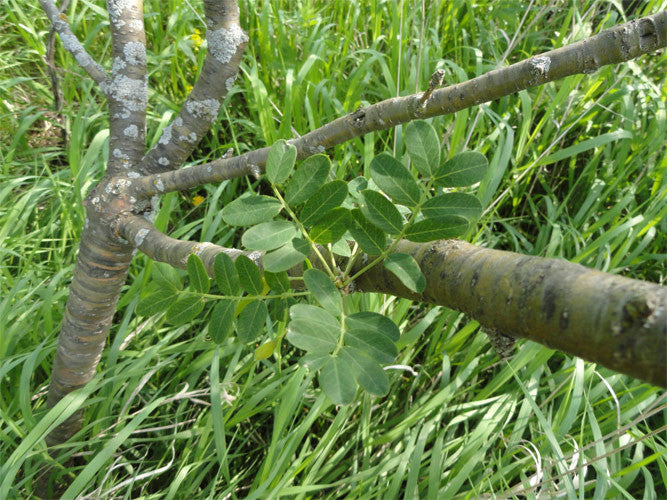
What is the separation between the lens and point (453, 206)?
0.54 m

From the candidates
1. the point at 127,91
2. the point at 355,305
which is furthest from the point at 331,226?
the point at 355,305

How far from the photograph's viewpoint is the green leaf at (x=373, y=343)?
1.62 ft

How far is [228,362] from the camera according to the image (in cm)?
135

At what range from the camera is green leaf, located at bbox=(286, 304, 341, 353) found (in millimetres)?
471

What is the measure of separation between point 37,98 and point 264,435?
5.50 feet

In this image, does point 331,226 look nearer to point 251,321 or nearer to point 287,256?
point 287,256

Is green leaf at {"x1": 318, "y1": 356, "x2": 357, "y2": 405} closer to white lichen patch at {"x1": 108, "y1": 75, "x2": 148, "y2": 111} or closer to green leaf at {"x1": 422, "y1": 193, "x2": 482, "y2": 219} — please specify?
green leaf at {"x1": 422, "y1": 193, "x2": 482, "y2": 219}

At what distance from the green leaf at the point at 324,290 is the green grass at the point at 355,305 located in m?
0.62

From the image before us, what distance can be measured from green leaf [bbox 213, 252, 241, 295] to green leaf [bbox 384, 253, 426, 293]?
0.68 ft

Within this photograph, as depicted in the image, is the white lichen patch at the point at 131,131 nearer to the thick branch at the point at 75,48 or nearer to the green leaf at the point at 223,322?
the thick branch at the point at 75,48

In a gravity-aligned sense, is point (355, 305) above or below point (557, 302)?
below

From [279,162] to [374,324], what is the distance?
0.69ft

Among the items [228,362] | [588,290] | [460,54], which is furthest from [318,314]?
[460,54]

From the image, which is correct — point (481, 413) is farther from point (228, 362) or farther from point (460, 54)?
point (460, 54)
